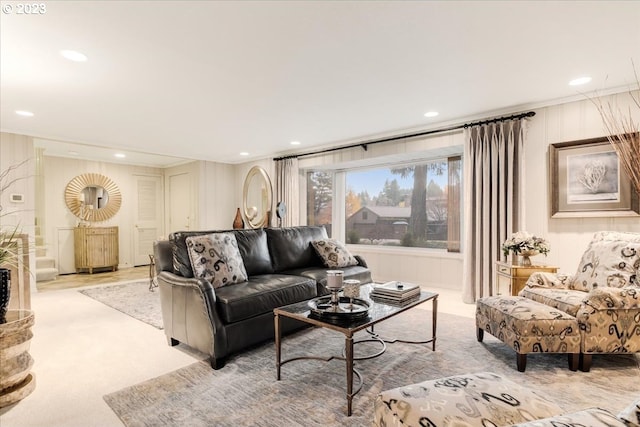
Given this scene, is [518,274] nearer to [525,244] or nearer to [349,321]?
[525,244]

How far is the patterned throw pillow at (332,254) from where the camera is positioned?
3.76m

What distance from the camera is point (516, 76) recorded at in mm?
2869

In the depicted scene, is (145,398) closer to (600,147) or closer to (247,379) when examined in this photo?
(247,379)

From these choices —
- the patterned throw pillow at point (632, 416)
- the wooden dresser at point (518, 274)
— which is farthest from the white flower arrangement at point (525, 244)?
the patterned throw pillow at point (632, 416)

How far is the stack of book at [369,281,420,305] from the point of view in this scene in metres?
2.35

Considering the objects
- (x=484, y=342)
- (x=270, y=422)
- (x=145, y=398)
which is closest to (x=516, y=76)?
(x=484, y=342)

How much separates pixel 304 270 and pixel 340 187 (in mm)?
2776

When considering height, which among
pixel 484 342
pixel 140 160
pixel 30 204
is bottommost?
pixel 484 342

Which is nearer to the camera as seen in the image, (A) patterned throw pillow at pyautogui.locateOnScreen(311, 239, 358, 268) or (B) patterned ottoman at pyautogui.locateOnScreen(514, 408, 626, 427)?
(B) patterned ottoman at pyautogui.locateOnScreen(514, 408, 626, 427)

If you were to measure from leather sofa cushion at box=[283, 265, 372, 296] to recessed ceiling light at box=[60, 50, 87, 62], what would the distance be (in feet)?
8.36

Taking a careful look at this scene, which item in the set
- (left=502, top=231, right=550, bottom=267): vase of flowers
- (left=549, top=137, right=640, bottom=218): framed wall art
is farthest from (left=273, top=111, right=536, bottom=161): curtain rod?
(left=502, top=231, right=550, bottom=267): vase of flowers

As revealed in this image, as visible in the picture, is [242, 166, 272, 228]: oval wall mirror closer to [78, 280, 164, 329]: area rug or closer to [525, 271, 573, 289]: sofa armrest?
[78, 280, 164, 329]: area rug

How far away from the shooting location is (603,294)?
2.20 metres

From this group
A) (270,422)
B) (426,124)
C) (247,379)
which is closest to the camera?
(270,422)
